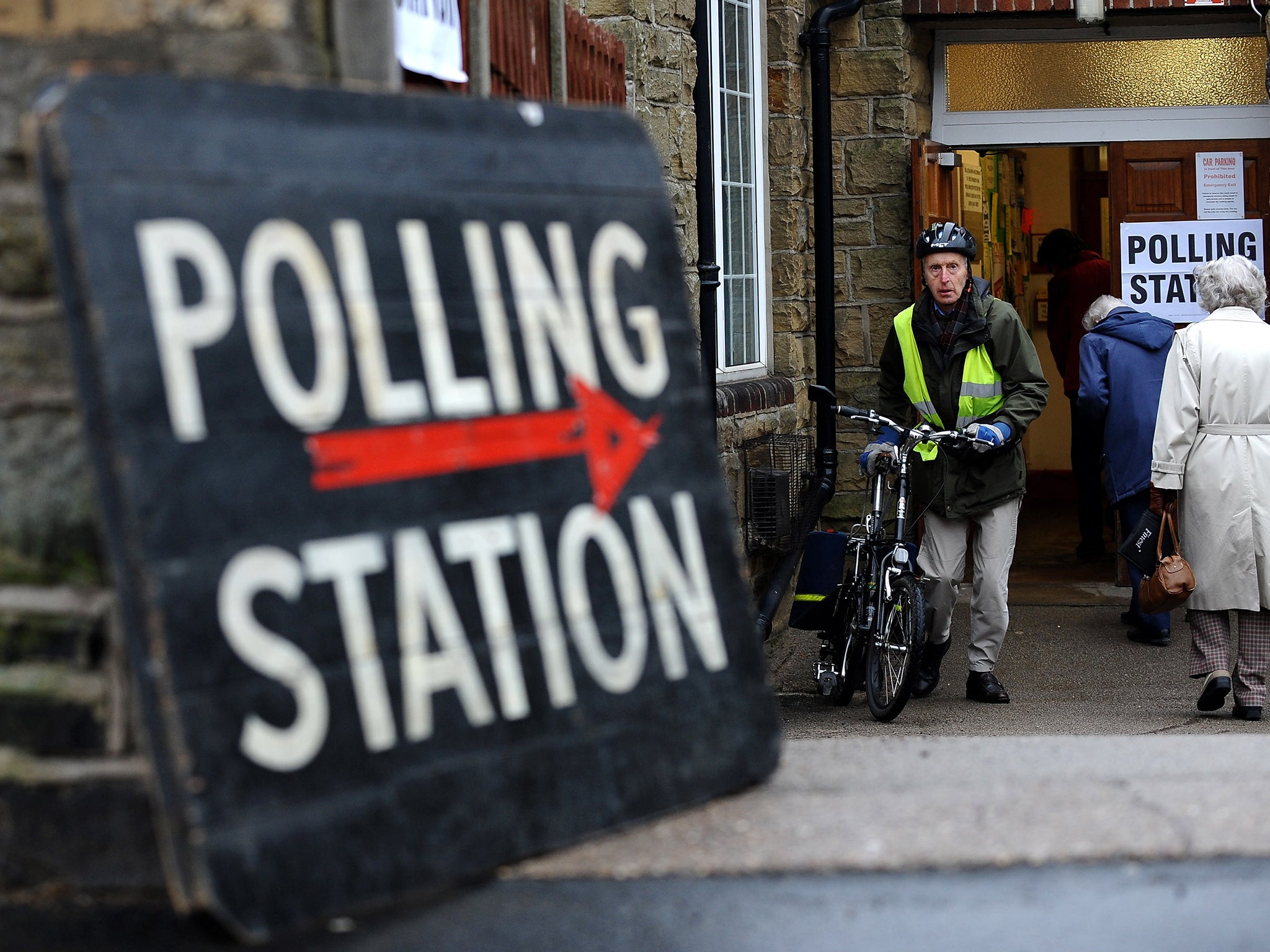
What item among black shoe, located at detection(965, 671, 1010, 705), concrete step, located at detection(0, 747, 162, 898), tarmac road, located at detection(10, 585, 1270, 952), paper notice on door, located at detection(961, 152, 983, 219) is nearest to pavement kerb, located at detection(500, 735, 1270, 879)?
tarmac road, located at detection(10, 585, 1270, 952)

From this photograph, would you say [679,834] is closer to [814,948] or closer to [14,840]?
[814,948]

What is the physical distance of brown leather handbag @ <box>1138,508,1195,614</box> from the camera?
21.1 ft

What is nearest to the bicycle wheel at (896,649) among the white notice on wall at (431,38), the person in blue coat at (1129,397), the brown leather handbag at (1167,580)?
the brown leather handbag at (1167,580)

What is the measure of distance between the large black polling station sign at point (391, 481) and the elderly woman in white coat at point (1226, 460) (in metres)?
3.87

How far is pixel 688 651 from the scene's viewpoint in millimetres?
3023

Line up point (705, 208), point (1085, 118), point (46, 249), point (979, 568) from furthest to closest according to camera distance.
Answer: point (1085, 118)
point (705, 208)
point (979, 568)
point (46, 249)

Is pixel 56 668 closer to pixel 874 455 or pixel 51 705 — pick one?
pixel 51 705

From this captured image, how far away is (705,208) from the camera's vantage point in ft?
24.9

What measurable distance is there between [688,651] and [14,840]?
46.9 inches

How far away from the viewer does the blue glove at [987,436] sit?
6.78 m

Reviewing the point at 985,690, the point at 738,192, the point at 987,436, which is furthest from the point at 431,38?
the point at 738,192

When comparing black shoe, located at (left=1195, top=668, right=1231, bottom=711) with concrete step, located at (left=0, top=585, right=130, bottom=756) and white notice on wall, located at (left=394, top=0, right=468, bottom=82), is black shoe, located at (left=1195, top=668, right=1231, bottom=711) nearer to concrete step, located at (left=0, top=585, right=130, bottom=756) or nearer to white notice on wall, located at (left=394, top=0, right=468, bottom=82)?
white notice on wall, located at (left=394, top=0, right=468, bottom=82)

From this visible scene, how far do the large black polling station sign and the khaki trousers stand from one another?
160 inches

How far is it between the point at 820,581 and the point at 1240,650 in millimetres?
1660
